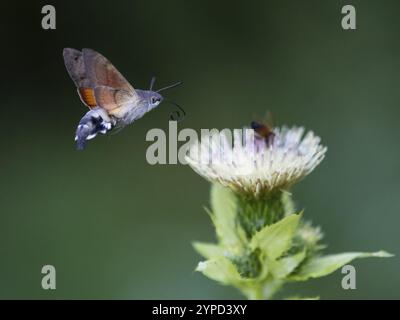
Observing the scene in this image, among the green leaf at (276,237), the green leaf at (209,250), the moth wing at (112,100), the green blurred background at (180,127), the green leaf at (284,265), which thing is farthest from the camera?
the green blurred background at (180,127)

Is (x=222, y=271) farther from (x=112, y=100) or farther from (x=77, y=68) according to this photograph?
(x=77, y=68)

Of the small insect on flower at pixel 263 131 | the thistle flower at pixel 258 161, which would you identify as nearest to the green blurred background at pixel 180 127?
the thistle flower at pixel 258 161

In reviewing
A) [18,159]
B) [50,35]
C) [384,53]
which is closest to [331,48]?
[384,53]

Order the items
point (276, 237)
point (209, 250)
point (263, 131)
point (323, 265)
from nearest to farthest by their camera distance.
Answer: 1. point (276, 237)
2. point (323, 265)
3. point (263, 131)
4. point (209, 250)

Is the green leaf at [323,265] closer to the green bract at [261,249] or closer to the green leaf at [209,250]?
the green bract at [261,249]

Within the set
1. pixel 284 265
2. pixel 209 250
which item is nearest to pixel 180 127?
pixel 209 250

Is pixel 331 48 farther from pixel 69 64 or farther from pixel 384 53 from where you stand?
pixel 69 64
